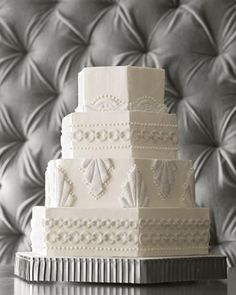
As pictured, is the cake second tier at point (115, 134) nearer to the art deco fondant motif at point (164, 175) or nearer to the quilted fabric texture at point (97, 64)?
the art deco fondant motif at point (164, 175)

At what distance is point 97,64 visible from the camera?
2.22 meters

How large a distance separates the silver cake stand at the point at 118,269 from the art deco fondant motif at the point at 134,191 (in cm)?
13

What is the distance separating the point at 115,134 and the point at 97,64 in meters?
0.76

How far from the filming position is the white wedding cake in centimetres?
143

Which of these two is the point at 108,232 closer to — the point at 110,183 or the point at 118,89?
the point at 110,183

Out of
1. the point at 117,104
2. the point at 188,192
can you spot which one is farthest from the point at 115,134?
the point at 188,192

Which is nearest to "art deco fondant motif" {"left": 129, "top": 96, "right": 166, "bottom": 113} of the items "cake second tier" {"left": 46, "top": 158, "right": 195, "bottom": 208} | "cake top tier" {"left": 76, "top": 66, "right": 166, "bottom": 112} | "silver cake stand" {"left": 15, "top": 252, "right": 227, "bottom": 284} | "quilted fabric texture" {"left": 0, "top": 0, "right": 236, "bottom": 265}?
"cake top tier" {"left": 76, "top": 66, "right": 166, "bottom": 112}

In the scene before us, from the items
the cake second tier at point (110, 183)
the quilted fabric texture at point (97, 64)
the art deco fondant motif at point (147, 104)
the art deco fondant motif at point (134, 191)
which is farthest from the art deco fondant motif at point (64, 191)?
the quilted fabric texture at point (97, 64)

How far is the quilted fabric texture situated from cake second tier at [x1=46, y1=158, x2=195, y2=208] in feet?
1.97

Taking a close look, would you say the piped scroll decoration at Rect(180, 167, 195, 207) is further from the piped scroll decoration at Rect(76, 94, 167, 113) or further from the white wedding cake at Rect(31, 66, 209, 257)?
the piped scroll decoration at Rect(76, 94, 167, 113)

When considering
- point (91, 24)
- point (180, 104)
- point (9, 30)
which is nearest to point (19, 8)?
point (9, 30)

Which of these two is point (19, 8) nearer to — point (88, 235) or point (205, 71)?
point (205, 71)

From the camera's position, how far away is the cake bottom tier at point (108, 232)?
1.42 metres

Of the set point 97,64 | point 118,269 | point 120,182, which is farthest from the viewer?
point 97,64
